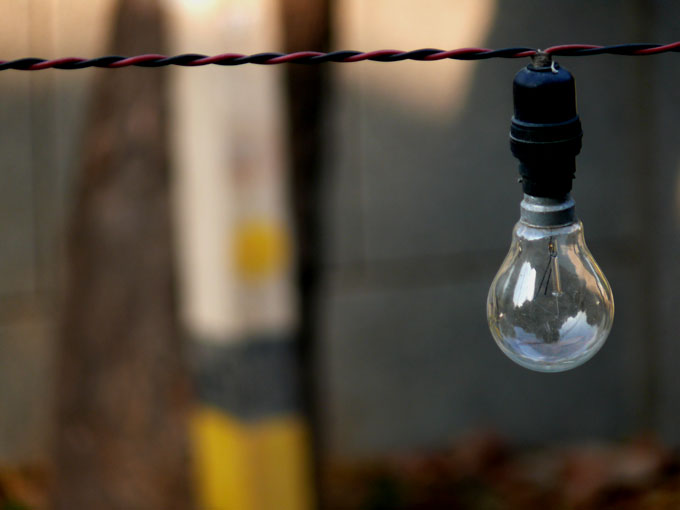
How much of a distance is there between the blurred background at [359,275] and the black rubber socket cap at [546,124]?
1.91 m

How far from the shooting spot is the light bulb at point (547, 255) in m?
1.47

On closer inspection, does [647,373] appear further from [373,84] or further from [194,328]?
[194,328]

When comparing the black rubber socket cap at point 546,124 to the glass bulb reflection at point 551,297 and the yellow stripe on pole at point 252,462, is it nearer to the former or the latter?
the glass bulb reflection at point 551,297

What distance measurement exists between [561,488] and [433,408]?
2.78 ft

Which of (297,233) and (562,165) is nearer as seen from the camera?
(562,165)

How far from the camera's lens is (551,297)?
1.60 m

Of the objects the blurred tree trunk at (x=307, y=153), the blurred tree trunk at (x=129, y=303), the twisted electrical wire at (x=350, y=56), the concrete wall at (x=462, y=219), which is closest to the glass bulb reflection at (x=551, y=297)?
the twisted electrical wire at (x=350, y=56)

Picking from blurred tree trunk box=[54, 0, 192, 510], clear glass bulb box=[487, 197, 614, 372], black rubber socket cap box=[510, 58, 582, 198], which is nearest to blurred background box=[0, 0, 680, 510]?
blurred tree trunk box=[54, 0, 192, 510]

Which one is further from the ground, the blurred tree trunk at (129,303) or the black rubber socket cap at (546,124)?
the black rubber socket cap at (546,124)

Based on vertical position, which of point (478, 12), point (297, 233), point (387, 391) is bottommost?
point (387, 391)

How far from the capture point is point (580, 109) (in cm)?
534

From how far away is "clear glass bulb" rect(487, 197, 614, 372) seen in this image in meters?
1.58

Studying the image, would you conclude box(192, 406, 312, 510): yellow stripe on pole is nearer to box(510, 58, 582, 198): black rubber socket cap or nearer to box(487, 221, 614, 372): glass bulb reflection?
box(487, 221, 614, 372): glass bulb reflection

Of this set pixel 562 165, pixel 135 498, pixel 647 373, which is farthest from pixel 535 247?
pixel 647 373
